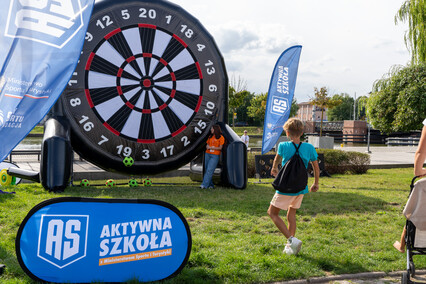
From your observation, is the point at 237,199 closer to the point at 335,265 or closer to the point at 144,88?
the point at 144,88

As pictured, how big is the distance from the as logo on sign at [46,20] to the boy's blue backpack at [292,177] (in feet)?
8.24

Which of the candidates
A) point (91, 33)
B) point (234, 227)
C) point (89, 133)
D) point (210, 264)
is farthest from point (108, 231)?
point (91, 33)

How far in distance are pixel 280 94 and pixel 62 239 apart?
8.67 m

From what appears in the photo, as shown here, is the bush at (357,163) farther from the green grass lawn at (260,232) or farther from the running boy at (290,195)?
the running boy at (290,195)

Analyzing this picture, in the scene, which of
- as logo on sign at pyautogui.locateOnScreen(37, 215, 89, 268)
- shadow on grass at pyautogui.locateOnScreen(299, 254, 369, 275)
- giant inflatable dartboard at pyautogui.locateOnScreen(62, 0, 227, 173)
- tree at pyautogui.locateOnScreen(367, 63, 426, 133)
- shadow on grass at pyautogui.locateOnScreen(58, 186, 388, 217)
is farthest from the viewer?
tree at pyautogui.locateOnScreen(367, 63, 426, 133)

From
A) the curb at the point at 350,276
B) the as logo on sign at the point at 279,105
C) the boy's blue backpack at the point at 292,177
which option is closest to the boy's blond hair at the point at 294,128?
the boy's blue backpack at the point at 292,177

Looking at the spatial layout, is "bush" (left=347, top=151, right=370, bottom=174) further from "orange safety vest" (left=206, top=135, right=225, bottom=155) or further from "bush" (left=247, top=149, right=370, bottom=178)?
"orange safety vest" (left=206, top=135, right=225, bottom=155)

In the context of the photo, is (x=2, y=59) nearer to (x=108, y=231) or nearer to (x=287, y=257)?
(x=108, y=231)

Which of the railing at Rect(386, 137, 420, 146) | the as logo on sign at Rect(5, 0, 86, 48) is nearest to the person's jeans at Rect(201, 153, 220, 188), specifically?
the as logo on sign at Rect(5, 0, 86, 48)

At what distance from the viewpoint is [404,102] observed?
53.7 ft

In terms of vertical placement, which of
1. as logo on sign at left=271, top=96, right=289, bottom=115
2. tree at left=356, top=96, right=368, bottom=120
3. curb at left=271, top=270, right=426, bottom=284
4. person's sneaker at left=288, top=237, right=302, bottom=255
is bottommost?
curb at left=271, top=270, right=426, bottom=284

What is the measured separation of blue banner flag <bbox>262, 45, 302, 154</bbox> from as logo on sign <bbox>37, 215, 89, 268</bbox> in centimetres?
799

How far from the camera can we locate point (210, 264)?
3.98 m

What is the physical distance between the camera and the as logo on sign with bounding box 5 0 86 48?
11.6ft
